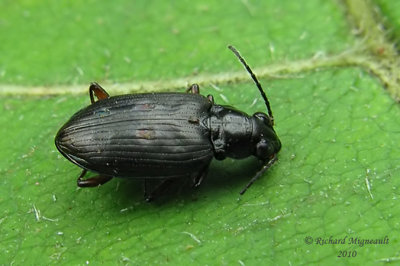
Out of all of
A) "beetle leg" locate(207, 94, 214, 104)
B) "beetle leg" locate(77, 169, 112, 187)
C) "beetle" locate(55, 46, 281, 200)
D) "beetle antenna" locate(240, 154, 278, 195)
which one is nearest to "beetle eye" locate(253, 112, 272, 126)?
"beetle" locate(55, 46, 281, 200)

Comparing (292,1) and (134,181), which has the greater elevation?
(292,1)

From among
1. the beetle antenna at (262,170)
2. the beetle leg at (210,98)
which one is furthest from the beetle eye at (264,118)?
the beetle leg at (210,98)

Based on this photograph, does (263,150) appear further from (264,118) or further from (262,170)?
(264,118)

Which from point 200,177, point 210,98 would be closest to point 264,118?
point 210,98

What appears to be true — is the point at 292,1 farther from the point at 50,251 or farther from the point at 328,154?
the point at 50,251

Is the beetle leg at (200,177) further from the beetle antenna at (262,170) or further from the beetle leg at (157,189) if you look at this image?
the beetle antenna at (262,170)

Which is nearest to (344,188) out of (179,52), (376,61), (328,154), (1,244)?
(328,154)
